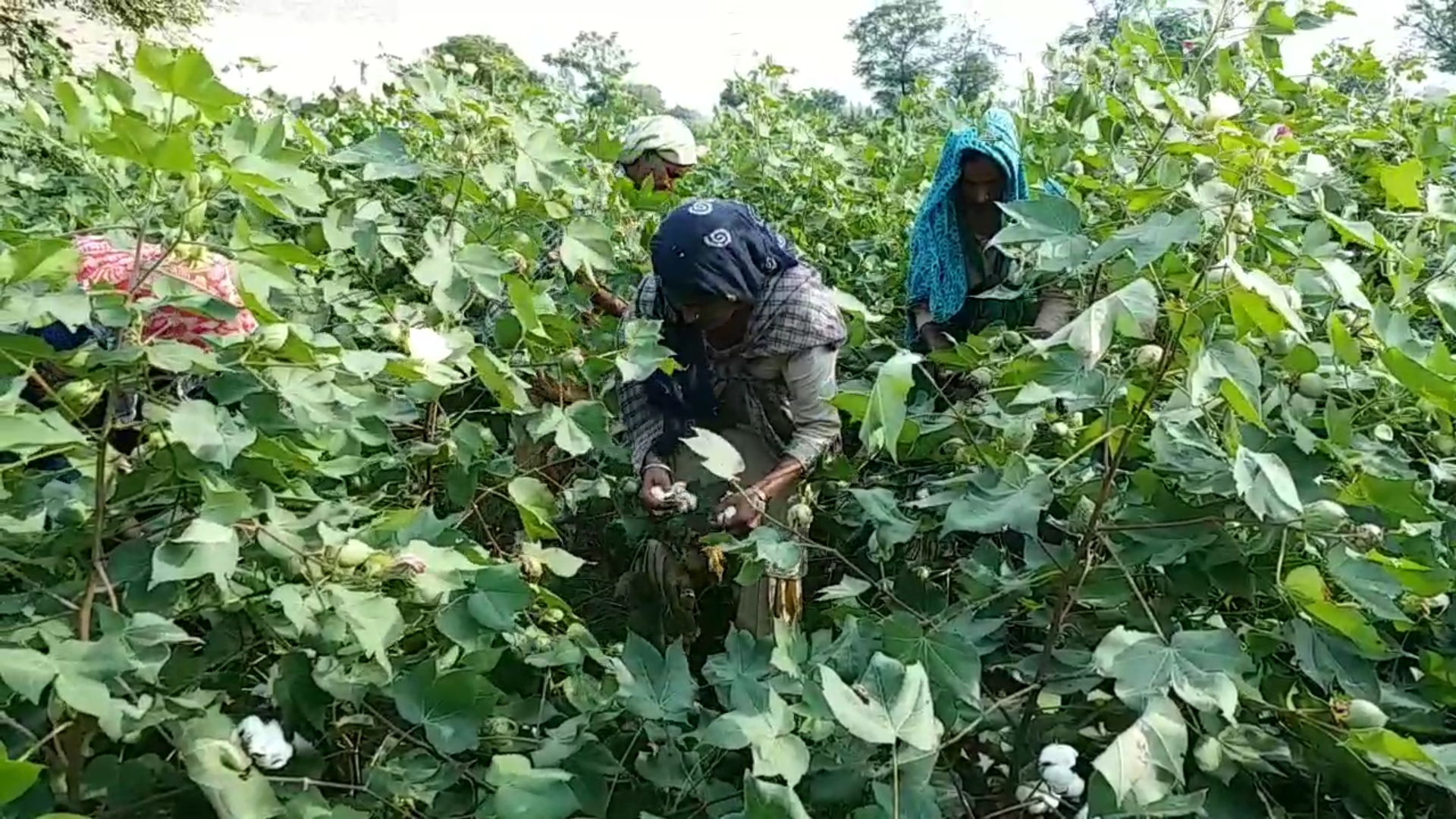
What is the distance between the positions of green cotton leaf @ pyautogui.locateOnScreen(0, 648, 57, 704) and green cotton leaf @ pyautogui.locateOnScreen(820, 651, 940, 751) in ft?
2.26

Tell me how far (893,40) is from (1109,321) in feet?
44.5

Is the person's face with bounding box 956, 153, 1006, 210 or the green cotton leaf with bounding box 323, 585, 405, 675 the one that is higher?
the person's face with bounding box 956, 153, 1006, 210

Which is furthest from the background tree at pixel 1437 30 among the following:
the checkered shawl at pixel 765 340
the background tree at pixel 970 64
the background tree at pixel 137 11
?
the background tree at pixel 137 11

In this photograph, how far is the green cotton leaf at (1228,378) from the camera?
1.13 m

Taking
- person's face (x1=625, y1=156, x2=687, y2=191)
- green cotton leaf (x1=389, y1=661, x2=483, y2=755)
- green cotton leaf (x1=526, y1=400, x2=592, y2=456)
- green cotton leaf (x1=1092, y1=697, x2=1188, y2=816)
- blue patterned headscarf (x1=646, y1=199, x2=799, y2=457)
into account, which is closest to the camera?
green cotton leaf (x1=1092, y1=697, x2=1188, y2=816)

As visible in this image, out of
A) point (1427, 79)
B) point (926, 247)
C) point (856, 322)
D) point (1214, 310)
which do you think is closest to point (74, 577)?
point (1214, 310)

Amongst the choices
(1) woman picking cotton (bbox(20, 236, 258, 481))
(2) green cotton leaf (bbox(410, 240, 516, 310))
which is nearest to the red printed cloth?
(1) woman picking cotton (bbox(20, 236, 258, 481))

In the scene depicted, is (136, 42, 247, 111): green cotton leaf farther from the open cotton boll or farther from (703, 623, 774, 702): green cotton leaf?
(703, 623, 774, 702): green cotton leaf

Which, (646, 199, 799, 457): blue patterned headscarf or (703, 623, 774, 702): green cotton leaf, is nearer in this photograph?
(703, 623, 774, 702): green cotton leaf

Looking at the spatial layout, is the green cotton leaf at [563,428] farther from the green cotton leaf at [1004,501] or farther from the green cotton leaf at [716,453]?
the green cotton leaf at [1004,501]

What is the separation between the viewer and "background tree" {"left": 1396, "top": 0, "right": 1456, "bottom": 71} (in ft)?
22.6

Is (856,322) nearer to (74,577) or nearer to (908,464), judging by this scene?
(908,464)

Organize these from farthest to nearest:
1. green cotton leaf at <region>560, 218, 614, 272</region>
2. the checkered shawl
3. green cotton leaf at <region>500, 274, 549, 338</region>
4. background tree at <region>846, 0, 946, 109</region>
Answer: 1. background tree at <region>846, 0, 946, 109</region>
2. the checkered shawl
3. green cotton leaf at <region>560, 218, 614, 272</region>
4. green cotton leaf at <region>500, 274, 549, 338</region>

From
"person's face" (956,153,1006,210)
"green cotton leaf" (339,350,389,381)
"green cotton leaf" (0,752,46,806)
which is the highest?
"green cotton leaf" (339,350,389,381)
